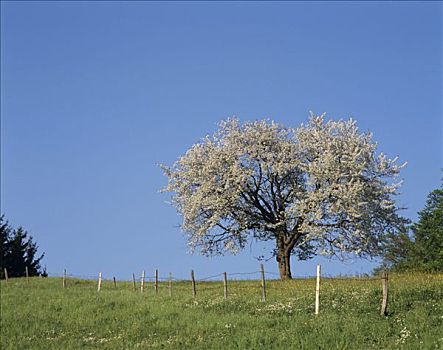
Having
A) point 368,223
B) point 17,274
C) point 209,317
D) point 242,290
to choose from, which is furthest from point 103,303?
point 17,274

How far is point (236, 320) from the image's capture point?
31609 millimetres

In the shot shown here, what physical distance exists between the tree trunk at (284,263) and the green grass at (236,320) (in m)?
8.36

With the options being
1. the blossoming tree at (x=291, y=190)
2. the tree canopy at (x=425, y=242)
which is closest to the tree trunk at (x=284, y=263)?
the blossoming tree at (x=291, y=190)

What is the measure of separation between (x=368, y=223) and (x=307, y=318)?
28.4m

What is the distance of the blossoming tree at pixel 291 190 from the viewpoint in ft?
182

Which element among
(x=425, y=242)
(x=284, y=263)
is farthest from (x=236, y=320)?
(x=425, y=242)

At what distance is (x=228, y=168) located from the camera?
189 ft

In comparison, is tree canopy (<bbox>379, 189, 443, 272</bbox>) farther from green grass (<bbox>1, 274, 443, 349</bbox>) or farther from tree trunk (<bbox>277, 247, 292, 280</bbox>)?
green grass (<bbox>1, 274, 443, 349</bbox>)

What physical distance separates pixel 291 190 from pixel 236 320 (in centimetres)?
2688

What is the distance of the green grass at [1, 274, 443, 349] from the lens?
25.6 metres

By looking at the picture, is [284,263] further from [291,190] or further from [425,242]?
[425,242]

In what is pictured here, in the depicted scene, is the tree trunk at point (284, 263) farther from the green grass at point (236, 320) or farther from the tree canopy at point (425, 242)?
the tree canopy at point (425, 242)

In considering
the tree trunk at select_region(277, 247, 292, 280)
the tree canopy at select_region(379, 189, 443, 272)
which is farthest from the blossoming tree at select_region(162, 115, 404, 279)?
the tree canopy at select_region(379, 189, 443, 272)

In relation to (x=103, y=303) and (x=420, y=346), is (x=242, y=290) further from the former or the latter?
(x=420, y=346)
